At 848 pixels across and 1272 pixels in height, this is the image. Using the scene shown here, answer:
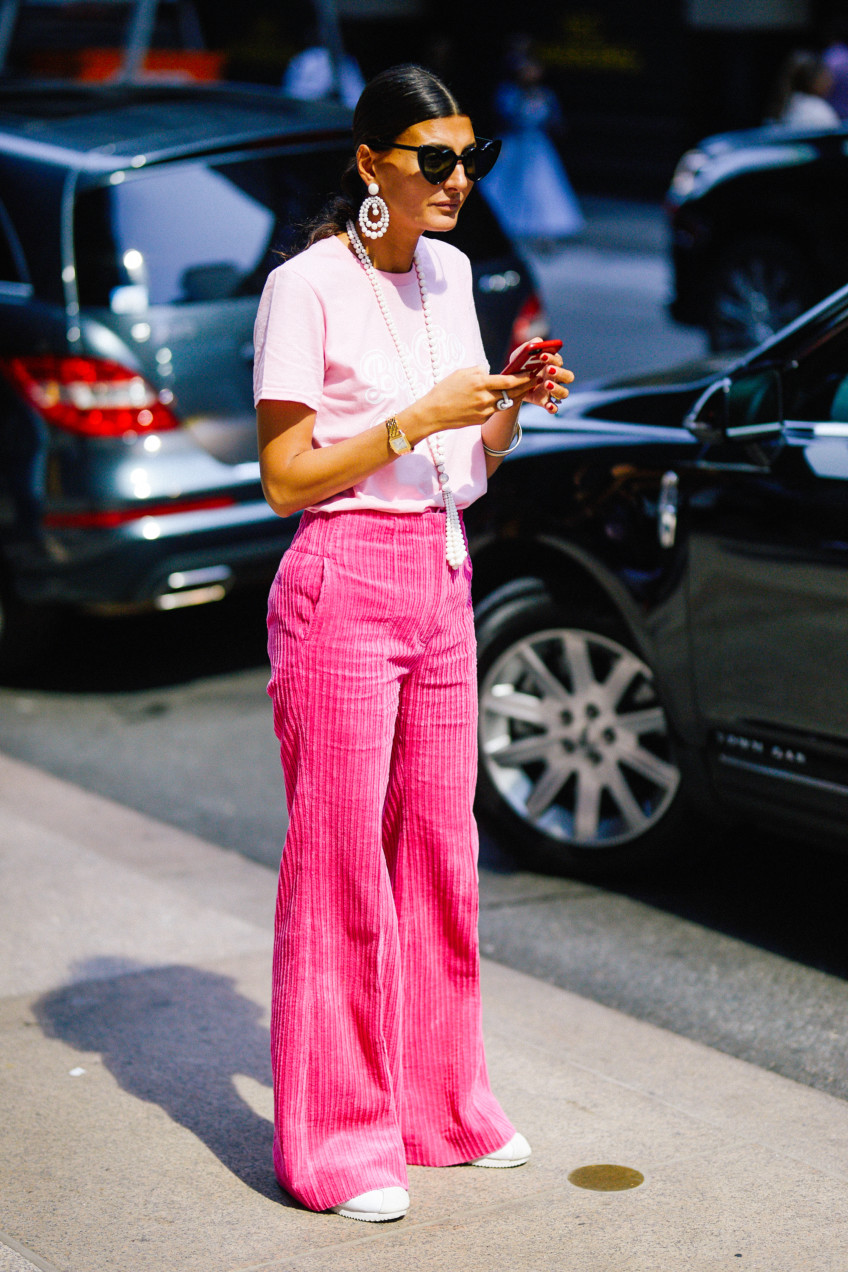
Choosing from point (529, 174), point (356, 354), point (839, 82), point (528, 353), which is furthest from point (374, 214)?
point (529, 174)

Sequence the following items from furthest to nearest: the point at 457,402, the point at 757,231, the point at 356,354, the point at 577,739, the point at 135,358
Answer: the point at 757,231
the point at 135,358
the point at 577,739
the point at 356,354
the point at 457,402

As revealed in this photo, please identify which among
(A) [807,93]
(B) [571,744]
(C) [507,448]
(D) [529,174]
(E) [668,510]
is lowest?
(B) [571,744]

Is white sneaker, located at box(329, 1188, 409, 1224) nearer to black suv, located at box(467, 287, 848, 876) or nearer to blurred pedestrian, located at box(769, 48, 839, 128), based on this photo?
black suv, located at box(467, 287, 848, 876)

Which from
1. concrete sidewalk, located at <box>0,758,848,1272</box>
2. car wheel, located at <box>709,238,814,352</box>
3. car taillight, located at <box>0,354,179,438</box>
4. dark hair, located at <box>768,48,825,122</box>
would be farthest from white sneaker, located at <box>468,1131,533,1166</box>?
dark hair, located at <box>768,48,825,122</box>

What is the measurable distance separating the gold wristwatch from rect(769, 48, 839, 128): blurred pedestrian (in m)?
9.71

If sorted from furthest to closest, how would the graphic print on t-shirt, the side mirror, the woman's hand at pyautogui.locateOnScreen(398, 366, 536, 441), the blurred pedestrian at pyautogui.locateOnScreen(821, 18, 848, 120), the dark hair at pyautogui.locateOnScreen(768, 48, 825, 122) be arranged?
the blurred pedestrian at pyautogui.locateOnScreen(821, 18, 848, 120)
the dark hair at pyautogui.locateOnScreen(768, 48, 825, 122)
the side mirror
the graphic print on t-shirt
the woman's hand at pyautogui.locateOnScreen(398, 366, 536, 441)

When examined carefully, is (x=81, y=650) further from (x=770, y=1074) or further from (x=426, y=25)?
(x=426, y=25)

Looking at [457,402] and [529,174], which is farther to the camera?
[529,174]

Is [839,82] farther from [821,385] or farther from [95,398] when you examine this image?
[821,385]

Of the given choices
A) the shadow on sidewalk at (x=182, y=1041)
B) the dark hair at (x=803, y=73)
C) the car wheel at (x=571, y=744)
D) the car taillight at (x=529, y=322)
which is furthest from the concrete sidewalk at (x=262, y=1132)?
the dark hair at (x=803, y=73)

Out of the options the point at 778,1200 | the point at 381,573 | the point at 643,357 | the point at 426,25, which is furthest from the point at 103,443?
the point at 426,25

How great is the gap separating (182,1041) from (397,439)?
1611 millimetres

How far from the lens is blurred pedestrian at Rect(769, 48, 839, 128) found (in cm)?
1188

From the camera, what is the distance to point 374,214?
289 centimetres
